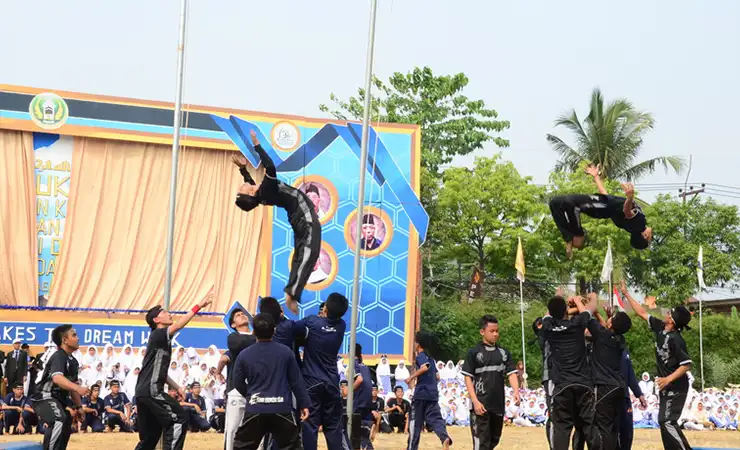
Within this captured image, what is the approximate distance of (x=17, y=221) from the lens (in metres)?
26.4

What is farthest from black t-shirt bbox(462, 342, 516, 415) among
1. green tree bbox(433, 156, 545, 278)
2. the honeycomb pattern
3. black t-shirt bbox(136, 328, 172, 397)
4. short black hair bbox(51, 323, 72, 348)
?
green tree bbox(433, 156, 545, 278)

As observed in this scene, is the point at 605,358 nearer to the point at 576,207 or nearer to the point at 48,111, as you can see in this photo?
the point at 576,207

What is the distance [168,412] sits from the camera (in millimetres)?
10547

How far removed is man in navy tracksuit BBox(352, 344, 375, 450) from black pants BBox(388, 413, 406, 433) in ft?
18.0

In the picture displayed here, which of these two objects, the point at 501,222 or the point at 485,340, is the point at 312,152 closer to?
the point at 501,222

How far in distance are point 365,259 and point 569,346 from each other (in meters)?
16.4

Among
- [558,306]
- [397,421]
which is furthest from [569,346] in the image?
[397,421]

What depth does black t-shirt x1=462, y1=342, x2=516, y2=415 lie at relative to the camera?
11.0 meters

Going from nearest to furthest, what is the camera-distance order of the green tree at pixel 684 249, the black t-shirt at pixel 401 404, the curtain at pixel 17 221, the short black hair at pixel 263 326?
the short black hair at pixel 263 326, the black t-shirt at pixel 401 404, the curtain at pixel 17 221, the green tree at pixel 684 249

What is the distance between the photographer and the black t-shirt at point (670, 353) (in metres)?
11.6

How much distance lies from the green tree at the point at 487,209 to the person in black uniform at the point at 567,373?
27027mm

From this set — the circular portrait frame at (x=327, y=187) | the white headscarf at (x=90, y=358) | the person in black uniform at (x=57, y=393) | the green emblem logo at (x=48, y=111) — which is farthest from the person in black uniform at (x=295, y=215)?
the green emblem logo at (x=48, y=111)

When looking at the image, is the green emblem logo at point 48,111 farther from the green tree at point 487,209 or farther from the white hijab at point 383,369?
the green tree at point 487,209

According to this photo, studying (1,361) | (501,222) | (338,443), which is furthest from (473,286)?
(338,443)
